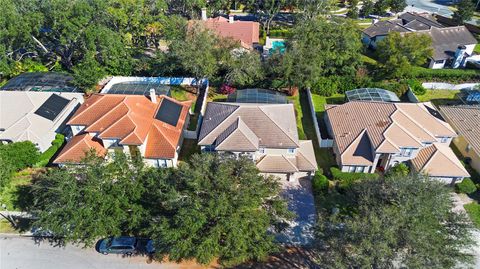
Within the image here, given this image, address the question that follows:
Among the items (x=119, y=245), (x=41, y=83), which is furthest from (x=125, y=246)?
(x=41, y=83)

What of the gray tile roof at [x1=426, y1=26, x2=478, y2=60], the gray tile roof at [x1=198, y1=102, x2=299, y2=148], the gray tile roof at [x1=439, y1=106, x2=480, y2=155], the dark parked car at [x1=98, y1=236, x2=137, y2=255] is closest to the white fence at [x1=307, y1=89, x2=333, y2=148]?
the gray tile roof at [x1=198, y1=102, x2=299, y2=148]

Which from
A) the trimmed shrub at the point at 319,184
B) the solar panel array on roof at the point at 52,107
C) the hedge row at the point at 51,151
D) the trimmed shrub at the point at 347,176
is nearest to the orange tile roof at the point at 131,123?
the hedge row at the point at 51,151

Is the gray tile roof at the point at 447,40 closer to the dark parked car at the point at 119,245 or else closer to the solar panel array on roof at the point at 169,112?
the solar panel array on roof at the point at 169,112

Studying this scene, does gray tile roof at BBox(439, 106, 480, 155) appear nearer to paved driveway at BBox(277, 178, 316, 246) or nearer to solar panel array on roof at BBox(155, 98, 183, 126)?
paved driveway at BBox(277, 178, 316, 246)

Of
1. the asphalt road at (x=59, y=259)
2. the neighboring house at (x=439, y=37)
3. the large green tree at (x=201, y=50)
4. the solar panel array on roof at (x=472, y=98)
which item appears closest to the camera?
the asphalt road at (x=59, y=259)

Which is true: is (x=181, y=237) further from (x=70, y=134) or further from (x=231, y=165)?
(x=70, y=134)

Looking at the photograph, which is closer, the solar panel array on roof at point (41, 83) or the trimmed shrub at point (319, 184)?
the trimmed shrub at point (319, 184)

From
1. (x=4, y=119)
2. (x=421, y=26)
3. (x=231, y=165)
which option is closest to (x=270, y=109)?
(x=231, y=165)
